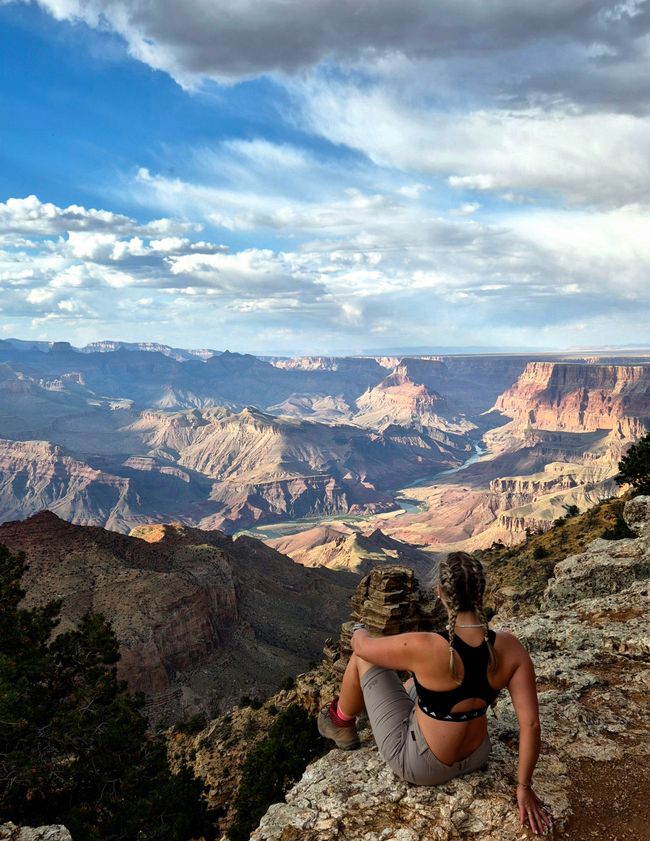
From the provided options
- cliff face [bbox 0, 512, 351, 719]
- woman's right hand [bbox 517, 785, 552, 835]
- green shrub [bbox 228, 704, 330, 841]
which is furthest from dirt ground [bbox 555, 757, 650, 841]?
cliff face [bbox 0, 512, 351, 719]

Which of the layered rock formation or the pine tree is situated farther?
the layered rock formation

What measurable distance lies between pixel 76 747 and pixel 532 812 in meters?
15.3

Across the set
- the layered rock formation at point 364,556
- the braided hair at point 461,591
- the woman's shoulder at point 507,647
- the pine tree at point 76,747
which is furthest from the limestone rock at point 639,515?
the layered rock formation at point 364,556

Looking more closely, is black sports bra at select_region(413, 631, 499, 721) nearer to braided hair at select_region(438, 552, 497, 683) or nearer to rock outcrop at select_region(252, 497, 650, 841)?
braided hair at select_region(438, 552, 497, 683)

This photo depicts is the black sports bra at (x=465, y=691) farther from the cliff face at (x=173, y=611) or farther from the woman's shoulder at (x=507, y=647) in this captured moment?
the cliff face at (x=173, y=611)

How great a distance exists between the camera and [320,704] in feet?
84.5

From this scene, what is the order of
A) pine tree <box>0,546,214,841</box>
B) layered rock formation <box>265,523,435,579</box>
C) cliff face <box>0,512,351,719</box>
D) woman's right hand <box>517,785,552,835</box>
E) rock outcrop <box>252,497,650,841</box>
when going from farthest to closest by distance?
layered rock formation <box>265,523,435,579</box>
cliff face <box>0,512,351,719</box>
pine tree <box>0,546,214,841</box>
rock outcrop <box>252,497,650,841</box>
woman's right hand <box>517,785,552,835</box>

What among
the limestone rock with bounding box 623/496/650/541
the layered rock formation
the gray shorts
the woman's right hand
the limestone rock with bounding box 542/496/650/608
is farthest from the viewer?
the layered rock formation

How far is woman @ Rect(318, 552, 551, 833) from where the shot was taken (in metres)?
6.21

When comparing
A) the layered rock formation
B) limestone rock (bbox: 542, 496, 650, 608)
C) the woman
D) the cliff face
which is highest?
the woman

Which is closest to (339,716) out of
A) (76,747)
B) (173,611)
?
(76,747)

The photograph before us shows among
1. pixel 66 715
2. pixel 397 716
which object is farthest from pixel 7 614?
pixel 397 716

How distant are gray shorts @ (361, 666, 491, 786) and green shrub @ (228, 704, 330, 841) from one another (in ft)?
33.1

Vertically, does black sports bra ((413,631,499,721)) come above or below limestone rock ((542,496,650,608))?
above
